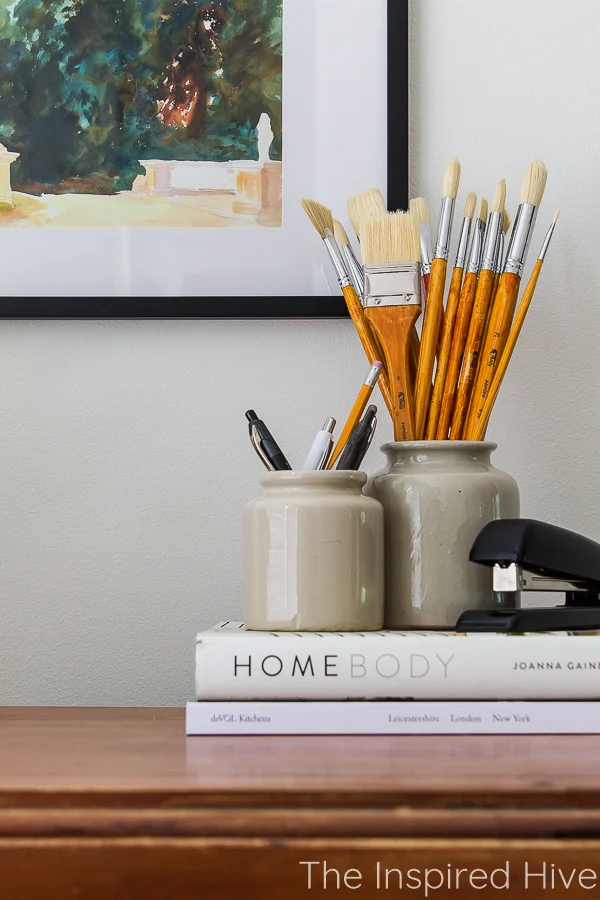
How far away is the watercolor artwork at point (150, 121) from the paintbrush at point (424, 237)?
0.48ft

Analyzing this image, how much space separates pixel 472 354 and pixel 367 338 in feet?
0.27

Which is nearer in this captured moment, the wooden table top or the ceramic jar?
the wooden table top

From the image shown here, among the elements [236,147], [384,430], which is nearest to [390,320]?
[384,430]

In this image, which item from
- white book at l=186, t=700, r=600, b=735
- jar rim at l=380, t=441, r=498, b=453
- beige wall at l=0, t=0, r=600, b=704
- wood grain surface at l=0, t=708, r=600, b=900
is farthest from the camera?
beige wall at l=0, t=0, r=600, b=704

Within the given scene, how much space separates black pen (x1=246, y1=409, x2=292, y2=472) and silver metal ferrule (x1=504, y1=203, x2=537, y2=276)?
22 centimetres

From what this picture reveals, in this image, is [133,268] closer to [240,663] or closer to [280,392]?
[280,392]

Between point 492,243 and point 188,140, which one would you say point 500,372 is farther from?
point 188,140

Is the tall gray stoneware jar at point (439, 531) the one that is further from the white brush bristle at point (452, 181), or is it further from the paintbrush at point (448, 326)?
the white brush bristle at point (452, 181)

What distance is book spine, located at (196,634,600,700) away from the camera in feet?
1.72

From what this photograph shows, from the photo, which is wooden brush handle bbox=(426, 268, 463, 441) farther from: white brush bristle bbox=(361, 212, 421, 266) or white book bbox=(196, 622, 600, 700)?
white book bbox=(196, 622, 600, 700)

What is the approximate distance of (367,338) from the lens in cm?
69

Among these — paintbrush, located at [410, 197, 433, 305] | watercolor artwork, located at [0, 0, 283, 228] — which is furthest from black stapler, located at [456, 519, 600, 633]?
watercolor artwork, located at [0, 0, 283, 228]

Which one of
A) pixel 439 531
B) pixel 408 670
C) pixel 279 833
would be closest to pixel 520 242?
pixel 439 531

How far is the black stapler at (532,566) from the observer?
21.8 inches
